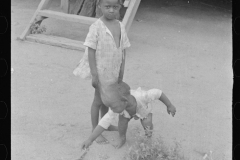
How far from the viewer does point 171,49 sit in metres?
5.99

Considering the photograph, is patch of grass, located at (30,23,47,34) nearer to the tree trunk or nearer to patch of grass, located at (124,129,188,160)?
the tree trunk

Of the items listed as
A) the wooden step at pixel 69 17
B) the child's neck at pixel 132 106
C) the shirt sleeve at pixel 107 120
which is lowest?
the wooden step at pixel 69 17

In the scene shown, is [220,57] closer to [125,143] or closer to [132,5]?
[132,5]

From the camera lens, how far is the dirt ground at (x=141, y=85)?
358 centimetres

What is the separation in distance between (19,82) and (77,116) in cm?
99

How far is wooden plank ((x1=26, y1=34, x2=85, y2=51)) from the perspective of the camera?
5.71m

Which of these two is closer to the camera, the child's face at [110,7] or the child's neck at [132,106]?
the child's face at [110,7]

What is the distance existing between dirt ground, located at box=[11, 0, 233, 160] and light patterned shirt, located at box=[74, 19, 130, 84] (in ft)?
2.10

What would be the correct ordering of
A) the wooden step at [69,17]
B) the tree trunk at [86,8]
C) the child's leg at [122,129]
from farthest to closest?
the tree trunk at [86,8] < the wooden step at [69,17] < the child's leg at [122,129]

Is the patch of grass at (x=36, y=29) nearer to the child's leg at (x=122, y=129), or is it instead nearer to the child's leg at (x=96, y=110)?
the child's leg at (x=96, y=110)

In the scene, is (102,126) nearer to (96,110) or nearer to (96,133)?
(96,133)

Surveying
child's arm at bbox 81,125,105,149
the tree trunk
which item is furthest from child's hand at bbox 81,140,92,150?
the tree trunk

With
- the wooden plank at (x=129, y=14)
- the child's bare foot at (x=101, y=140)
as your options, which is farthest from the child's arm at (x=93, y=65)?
the wooden plank at (x=129, y=14)

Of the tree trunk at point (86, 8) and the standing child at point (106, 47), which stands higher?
the standing child at point (106, 47)
